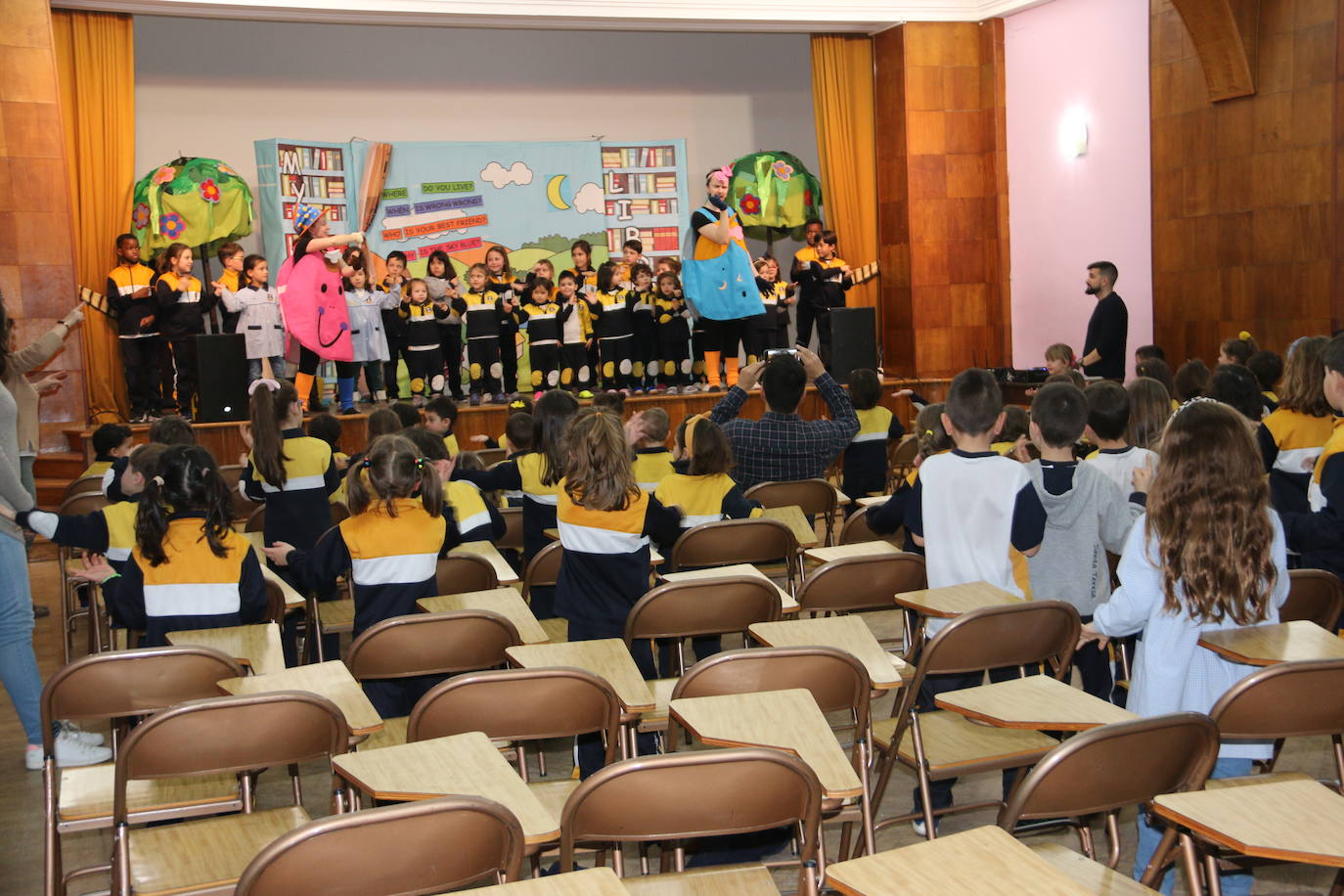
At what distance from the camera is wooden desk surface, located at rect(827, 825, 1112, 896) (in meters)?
1.58

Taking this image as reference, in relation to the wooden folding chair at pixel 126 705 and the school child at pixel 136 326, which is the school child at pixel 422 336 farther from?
the wooden folding chair at pixel 126 705

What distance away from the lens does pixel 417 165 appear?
10.5 meters

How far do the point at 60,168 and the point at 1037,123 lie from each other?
756cm

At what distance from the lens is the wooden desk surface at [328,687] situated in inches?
94.4

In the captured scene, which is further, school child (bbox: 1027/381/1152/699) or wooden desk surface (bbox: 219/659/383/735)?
school child (bbox: 1027/381/1152/699)

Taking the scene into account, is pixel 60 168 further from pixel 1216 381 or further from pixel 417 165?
pixel 1216 381

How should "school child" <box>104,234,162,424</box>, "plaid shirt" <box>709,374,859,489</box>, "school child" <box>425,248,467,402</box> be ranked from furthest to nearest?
"school child" <box>425,248,467,402</box> → "school child" <box>104,234,162,424</box> → "plaid shirt" <box>709,374,859,489</box>

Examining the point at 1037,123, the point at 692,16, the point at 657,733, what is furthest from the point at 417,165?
the point at 657,733

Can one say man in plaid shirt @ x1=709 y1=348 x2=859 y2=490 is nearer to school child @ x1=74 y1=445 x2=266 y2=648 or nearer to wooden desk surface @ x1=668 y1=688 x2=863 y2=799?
school child @ x1=74 y1=445 x2=266 y2=648

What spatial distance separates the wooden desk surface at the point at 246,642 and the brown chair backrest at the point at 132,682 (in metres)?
0.12

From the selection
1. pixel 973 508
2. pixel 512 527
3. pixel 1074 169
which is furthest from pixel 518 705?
pixel 1074 169

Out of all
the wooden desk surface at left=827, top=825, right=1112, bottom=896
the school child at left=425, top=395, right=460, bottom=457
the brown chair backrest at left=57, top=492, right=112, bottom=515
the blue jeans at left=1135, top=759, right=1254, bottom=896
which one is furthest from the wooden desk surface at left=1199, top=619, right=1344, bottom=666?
the brown chair backrest at left=57, top=492, right=112, bottom=515

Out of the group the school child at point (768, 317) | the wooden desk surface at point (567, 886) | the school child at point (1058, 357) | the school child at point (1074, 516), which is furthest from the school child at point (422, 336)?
the wooden desk surface at point (567, 886)

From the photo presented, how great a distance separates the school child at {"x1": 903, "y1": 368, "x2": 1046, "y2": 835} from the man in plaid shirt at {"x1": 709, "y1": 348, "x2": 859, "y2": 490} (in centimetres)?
157
